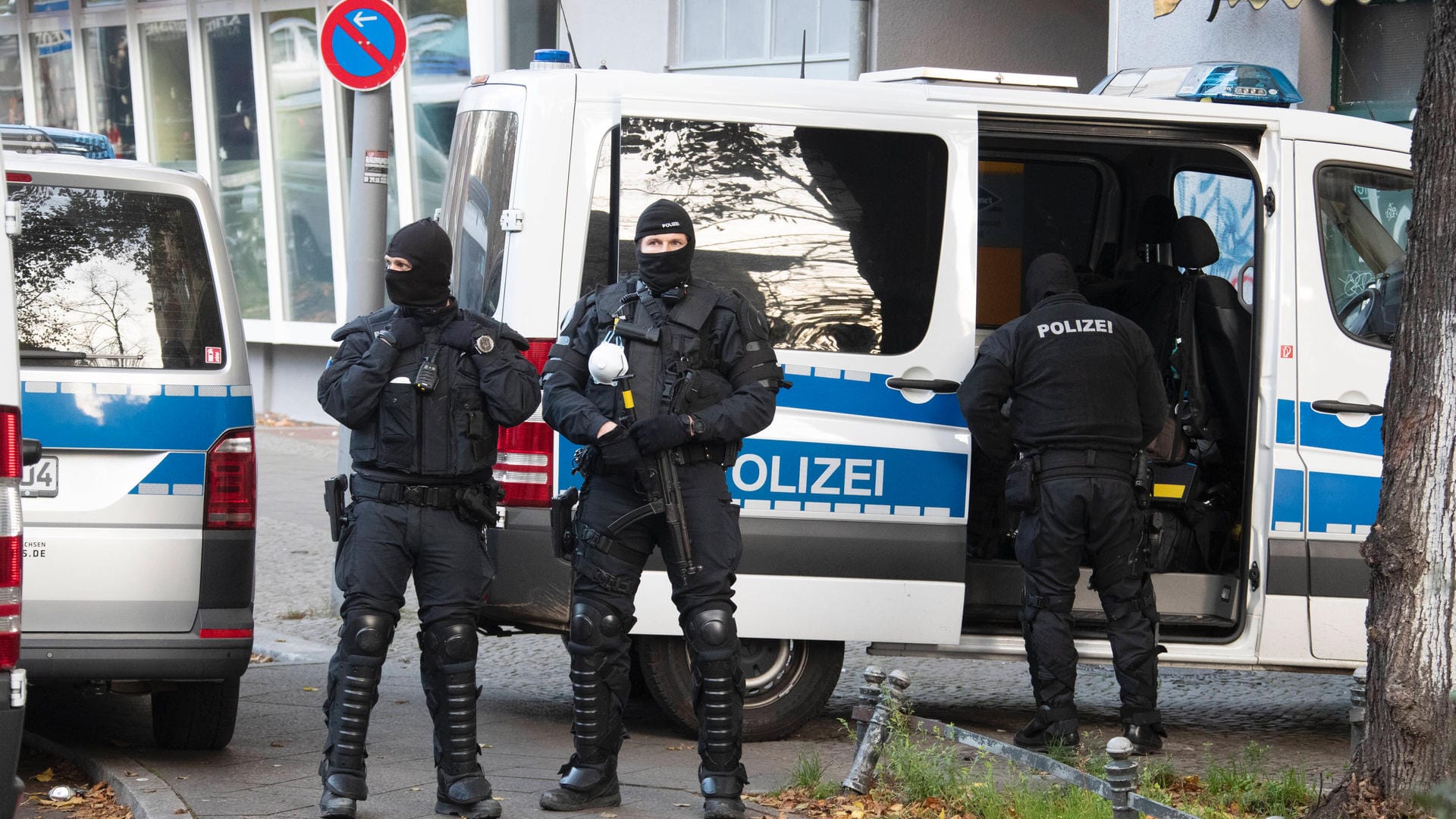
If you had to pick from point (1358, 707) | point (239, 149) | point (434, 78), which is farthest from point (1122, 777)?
point (239, 149)

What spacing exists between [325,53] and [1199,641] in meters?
4.67

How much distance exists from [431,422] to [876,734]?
1.55 metres

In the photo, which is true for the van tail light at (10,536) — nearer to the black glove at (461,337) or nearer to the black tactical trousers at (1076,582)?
the black glove at (461,337)

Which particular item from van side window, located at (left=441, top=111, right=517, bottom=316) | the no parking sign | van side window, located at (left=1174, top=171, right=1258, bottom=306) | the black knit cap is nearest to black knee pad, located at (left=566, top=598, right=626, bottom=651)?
the black knit cap

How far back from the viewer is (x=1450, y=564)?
4086mm

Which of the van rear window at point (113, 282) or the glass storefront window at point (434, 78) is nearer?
the van rear window at point (113, 282)

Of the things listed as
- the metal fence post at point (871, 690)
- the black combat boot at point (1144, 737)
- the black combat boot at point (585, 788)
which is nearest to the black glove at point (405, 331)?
the black combat boot at point (585, 788)

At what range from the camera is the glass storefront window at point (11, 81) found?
70.6 ft

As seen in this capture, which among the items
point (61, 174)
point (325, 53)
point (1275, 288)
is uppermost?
point (325, 53)

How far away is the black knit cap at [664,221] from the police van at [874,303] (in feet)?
2.05

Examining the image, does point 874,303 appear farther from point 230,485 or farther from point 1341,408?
point 230,485

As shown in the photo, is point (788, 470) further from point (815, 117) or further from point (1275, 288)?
point (1275, 288)

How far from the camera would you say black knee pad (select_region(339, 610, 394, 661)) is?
15.3ft

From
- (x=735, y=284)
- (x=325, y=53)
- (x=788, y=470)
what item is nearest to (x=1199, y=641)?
(x=788, y=470)
